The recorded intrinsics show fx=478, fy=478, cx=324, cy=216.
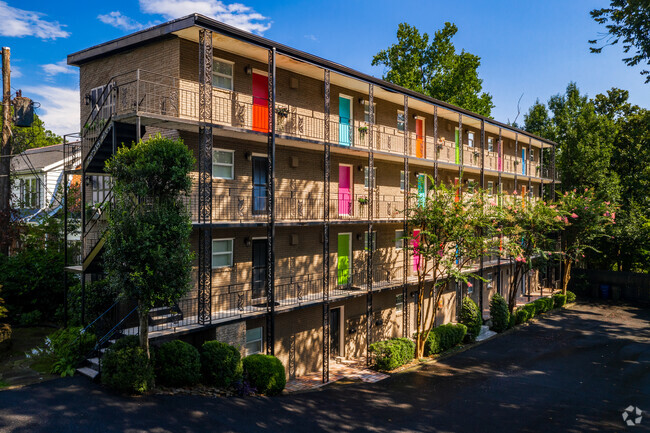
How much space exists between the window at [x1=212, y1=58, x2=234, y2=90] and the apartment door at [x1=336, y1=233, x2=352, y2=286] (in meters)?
7.74

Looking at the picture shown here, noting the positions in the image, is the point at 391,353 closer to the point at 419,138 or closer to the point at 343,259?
the point at 343,259

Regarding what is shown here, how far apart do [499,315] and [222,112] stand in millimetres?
17407

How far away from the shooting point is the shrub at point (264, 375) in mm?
13977

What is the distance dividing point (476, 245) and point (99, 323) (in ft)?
45.9

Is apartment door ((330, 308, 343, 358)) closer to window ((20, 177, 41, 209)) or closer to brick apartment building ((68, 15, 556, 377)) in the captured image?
brick apartment building ((68, 15, 556, 377))

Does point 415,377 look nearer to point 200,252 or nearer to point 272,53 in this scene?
point 200,252

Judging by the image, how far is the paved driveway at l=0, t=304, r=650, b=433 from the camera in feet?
34.3

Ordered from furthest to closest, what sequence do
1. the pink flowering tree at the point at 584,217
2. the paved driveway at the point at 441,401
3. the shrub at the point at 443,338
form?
1. the pink flowering tree at the point at 584,217
2. the shrub at the point at 443,338
3. the paved driveway at the point at 441,401

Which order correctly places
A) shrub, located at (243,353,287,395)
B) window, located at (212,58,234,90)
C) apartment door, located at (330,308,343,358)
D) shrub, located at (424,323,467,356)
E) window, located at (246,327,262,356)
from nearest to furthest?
1. shrub, located at (243,353,287,395)
2. window, located at (212,58,234,90)
3. window, located at (246,327,262,356)
4. apartment door, located at (330,308,343,358)
5. shrub, located at (424,323,467,356)

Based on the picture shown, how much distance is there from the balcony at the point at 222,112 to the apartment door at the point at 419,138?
2.53 meters
